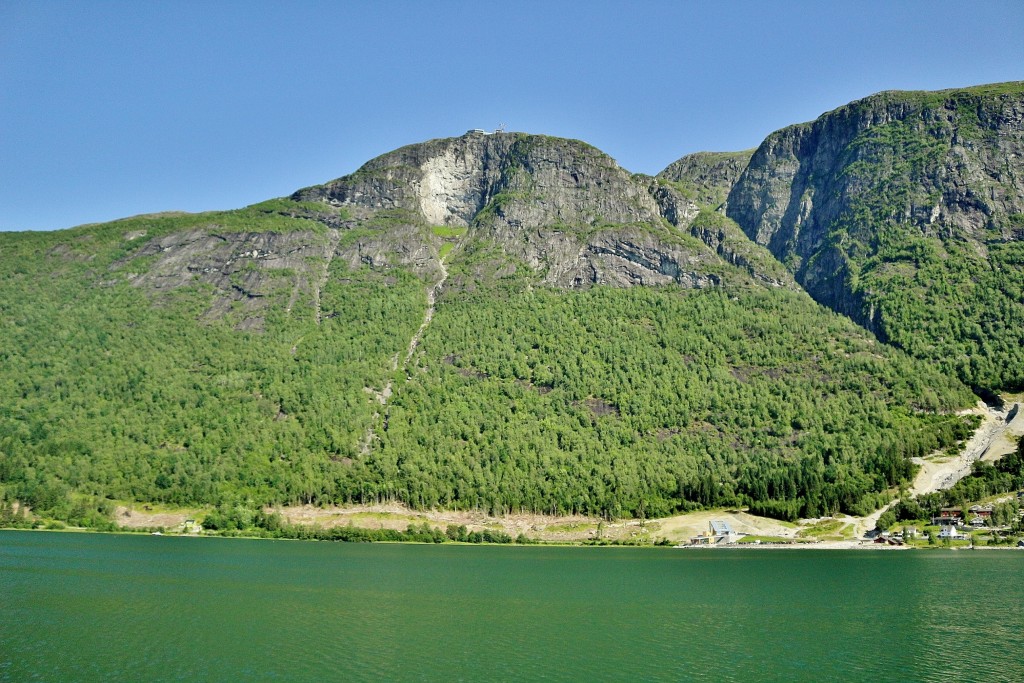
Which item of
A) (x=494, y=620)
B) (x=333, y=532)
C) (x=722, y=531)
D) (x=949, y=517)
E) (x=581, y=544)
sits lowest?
(x=581, y=544)

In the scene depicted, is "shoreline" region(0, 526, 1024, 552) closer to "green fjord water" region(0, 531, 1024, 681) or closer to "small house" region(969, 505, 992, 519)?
"small house" region(969, 505, 992, 519)

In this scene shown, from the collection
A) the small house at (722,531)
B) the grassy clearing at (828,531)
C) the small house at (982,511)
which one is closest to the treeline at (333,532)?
the small house at (722,531)

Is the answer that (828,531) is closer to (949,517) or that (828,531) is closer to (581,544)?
(949,517)

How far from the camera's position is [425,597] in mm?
79375

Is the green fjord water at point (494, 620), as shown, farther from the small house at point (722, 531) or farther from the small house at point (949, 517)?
the small house at point (722, 531)

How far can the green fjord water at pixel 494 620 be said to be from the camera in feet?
165

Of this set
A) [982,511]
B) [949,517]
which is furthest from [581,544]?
[982,511]

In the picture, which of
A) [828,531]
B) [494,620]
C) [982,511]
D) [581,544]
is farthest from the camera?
[581,544]

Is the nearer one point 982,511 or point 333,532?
point 982,511

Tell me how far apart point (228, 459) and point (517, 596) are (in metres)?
→ 133

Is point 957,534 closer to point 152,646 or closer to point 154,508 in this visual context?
point 152,646

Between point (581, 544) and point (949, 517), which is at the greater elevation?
point (949, 517)

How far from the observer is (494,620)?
6762cm

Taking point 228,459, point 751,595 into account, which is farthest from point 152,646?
point 228,459
